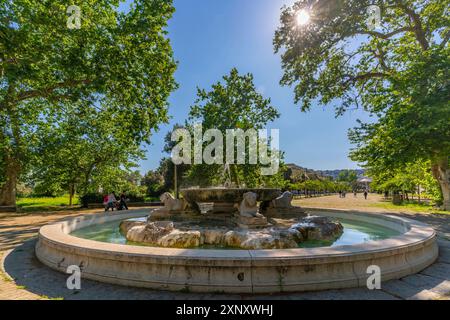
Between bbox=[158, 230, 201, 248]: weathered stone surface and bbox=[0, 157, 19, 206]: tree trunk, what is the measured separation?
22.7 metres

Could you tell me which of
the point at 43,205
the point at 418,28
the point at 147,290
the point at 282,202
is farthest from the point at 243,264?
the point at 43,205

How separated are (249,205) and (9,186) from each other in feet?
79.4

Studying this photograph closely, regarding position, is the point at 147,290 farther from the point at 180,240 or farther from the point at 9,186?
the point at 9,186

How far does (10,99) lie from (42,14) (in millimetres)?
4699

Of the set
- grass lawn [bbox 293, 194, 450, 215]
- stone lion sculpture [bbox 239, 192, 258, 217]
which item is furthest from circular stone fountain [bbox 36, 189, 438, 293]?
grass lawn [bbox 293, 194, 450, 215]

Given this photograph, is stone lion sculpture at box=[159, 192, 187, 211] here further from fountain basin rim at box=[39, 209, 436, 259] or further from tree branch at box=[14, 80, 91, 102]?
tree branch at box=[14, 80, 91, 102]

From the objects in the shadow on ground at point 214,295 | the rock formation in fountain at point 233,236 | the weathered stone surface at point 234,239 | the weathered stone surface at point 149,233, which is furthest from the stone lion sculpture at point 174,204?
the shadow on ground at point 214,295

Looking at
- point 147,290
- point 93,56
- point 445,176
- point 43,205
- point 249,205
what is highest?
point 93,56

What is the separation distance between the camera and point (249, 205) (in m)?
7.84

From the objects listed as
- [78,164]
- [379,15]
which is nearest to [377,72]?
[379,15]

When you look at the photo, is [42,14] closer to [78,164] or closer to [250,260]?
[250,260]

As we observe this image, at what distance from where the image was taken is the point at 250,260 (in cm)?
390

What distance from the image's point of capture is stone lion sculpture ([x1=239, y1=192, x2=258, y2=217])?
25.4ft

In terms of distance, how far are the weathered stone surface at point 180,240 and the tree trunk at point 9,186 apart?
22.7 meters
